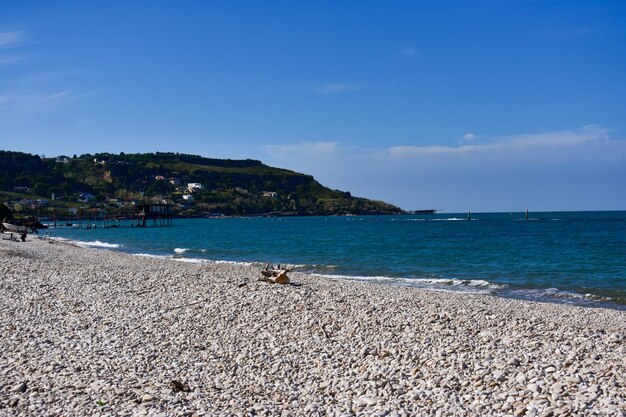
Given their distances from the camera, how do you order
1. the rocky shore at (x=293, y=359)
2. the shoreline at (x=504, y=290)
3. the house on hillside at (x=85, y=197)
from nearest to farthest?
the rocky shore at (x=293, y=359) → the shoreline at (x=504, y=290) → the house on hillside at (x=85, y=197)

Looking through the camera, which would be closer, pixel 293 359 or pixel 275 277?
pixel 293 359

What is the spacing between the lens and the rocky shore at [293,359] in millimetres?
7336

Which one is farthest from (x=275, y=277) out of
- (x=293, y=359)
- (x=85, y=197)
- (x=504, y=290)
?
(x=85, y=197)

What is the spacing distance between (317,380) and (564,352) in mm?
3812

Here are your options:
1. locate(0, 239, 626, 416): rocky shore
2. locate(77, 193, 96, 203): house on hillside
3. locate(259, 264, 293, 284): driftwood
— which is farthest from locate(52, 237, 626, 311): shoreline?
locate(77, 193, 96, 203): house on hillside

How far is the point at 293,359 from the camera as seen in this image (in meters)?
9.38

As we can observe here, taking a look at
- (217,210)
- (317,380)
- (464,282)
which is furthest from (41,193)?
(317,380)

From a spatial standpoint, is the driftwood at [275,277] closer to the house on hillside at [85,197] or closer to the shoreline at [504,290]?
the shoreline at [504,290]

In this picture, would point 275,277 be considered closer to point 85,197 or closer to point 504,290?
point 504,290

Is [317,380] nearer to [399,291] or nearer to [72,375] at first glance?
[72,375]

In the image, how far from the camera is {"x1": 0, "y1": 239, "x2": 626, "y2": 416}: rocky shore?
24.1 feet

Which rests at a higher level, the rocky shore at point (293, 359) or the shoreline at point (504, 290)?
the rocky shore at point (293, 359)

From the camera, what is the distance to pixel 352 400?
25.0 ft

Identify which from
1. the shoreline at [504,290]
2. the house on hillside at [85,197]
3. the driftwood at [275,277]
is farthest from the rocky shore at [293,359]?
the house on hillside at [85,197]
